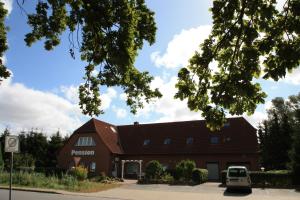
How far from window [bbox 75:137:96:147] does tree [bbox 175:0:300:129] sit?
1468 inches

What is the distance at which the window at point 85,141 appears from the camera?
45.6 metres

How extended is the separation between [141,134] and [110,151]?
6168 mm

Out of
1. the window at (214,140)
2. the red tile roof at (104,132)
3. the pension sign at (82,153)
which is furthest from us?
the pension sign at (82,153)

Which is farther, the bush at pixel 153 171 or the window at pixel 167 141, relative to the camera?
the window at pixel 167 141

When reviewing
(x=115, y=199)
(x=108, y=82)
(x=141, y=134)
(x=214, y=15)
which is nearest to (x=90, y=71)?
(x=108, y=82)

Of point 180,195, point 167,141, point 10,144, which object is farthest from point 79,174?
point 10,144

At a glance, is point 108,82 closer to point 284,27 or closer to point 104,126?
point 284,27

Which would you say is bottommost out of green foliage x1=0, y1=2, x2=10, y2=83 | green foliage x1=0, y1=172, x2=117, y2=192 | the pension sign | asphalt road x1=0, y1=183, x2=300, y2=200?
asphalt road x1=0, y1=183, x2=300, y2=200

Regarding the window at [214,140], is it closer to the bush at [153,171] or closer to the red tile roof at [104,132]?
the bush at [153,171]

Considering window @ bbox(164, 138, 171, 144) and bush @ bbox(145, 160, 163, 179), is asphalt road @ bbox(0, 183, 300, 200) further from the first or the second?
window @ bbox(164, 138, 171, 144)

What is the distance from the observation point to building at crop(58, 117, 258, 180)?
4016 cm

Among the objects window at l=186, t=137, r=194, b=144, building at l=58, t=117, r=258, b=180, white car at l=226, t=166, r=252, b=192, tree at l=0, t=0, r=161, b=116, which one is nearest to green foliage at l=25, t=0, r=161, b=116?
tree at l=0, t=0, r=161, b=116

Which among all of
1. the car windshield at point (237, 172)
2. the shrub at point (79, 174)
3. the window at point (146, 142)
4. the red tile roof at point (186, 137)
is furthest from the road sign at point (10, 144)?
the window at point (146, 142)

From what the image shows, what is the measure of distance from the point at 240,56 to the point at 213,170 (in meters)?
33.2
